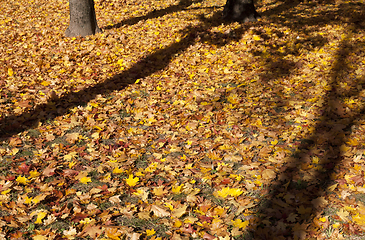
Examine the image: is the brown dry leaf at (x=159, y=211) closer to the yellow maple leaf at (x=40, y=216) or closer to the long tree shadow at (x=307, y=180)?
the long tree shadow at (x=307, y=180)

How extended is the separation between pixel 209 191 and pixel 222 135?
3.67 feet

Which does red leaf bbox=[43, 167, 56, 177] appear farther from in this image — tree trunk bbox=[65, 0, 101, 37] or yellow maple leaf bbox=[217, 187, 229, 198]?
tree trunk bbox=[65, 0, 101, 37]

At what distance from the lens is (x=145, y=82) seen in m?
5.92

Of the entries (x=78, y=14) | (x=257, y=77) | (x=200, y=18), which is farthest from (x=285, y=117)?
(x=78, y=14)

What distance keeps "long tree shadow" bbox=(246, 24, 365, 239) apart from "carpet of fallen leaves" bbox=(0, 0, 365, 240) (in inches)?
0.6

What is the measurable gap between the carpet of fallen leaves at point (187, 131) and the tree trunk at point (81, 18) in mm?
262

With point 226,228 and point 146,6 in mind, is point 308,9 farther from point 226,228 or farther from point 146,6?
point 226,228

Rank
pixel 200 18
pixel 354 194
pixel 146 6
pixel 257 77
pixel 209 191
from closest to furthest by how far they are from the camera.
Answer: pixel 354 194 → pixel 209 191 → pixel 257 77 → pixel 200 18 → pixel 146 6

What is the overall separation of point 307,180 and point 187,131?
5.85 ft

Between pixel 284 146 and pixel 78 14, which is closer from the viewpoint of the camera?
pixel 284 146

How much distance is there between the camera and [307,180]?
3.27 m

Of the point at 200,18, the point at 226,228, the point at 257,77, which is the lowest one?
the point at 226,228

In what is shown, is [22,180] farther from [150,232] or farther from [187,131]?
[187,131]

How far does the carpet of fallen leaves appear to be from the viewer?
291 cm
